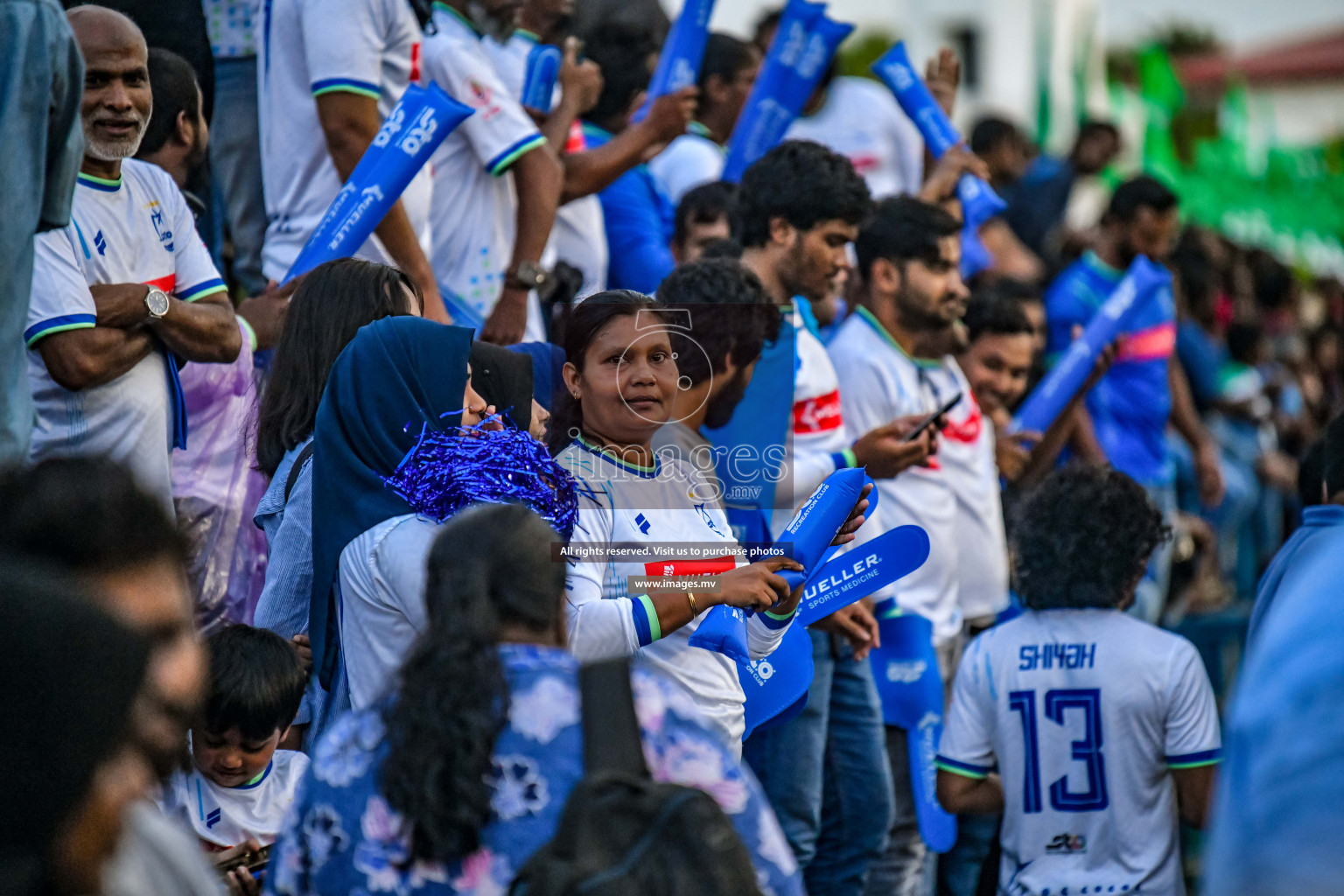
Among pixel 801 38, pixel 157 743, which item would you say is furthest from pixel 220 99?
pixel 157 743

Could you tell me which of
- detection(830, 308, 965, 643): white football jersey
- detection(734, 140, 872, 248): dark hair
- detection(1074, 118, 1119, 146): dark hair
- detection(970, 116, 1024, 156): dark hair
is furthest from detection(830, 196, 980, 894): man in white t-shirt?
detection(1074, 118, 1119, 146): dark hair

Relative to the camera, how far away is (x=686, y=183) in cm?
708

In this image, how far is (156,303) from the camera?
4090 millimetres

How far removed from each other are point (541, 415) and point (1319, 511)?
181 centimetres

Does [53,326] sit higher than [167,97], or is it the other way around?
[167,97]

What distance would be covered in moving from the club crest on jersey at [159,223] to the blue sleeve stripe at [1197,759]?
2951 millimetres

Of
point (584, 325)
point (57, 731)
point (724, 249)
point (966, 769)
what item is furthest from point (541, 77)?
point (57, 731)

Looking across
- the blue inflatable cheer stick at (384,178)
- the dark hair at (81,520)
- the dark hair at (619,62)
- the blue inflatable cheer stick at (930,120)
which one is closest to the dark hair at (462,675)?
the dark hair at (81,520)

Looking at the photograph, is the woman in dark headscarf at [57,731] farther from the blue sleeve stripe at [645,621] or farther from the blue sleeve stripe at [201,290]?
the blue sleeve stripe at [201,290]

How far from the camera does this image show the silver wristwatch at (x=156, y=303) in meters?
4.07

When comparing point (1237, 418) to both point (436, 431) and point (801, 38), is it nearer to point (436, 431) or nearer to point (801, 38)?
point (801, 38)

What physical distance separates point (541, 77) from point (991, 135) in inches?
178

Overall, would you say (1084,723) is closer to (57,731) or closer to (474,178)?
(474,178)

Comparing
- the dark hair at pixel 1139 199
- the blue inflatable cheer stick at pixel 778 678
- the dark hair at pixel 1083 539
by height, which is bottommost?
the blue inflatable cheer stick at pixel 778 678
